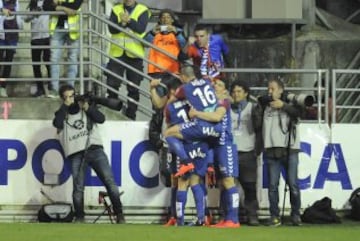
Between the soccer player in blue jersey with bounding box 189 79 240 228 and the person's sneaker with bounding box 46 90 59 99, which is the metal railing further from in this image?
the soccer player in blue jersey with bounding box 189 79 240 228

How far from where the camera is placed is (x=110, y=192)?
14.8m

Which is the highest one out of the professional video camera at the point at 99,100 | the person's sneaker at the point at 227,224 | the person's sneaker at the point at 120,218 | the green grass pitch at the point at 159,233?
the professional video camera at the point at 99,100

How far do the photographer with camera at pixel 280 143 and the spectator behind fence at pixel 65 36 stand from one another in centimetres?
305

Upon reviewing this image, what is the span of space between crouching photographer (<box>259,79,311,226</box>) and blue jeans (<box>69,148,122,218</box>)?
87.7 inches

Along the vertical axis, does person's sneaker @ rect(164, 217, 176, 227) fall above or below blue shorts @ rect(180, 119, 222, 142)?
below

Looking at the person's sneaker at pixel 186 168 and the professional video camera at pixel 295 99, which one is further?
the professional video camera at pixel 295 99

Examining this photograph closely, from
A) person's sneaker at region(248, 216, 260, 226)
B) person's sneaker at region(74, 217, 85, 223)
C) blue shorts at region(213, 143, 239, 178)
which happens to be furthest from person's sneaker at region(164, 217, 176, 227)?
person's sneaker at region(74, 217, 85, 223)

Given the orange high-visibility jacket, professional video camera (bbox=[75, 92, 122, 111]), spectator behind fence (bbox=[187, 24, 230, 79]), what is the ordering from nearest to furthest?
professional video camera (bbox=[75, 92, 122, 111])
spectator behind fence (bbox=[187, 24, 230, 79])
the orange high-visibility jacket

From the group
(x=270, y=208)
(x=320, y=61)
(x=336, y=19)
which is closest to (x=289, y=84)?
(x=320, y=61)

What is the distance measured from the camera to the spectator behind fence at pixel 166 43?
15945mm

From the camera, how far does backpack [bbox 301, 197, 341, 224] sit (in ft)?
49.0

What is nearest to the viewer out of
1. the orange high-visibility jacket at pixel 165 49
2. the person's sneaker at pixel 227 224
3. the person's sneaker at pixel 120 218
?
the person's sneaker at pixel 227 224

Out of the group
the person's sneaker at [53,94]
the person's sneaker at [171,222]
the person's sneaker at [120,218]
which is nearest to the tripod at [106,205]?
the person's sneaker at [120,218]

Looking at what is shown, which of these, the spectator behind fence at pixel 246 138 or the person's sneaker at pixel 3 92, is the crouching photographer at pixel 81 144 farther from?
the spectator behind fence at pixel 246 138
